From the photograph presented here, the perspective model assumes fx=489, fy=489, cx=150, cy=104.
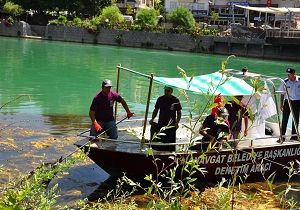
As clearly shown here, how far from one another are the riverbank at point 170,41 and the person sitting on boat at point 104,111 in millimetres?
45886

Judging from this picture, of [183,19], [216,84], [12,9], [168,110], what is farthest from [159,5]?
[168,110]

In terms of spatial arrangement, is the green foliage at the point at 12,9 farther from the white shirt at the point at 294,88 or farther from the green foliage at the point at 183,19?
the white shirt at the point at 294,88

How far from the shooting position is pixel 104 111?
9273 mm

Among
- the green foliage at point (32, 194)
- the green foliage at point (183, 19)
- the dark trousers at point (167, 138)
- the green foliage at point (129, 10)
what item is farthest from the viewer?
the green foliage at point (129, 10)

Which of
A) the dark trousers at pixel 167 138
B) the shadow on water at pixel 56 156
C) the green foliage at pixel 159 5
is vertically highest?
the green foliage at pixel 159 5

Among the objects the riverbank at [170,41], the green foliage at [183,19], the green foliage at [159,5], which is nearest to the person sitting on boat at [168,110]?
the riverbank at [170,41]

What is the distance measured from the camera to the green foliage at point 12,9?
69375 mm

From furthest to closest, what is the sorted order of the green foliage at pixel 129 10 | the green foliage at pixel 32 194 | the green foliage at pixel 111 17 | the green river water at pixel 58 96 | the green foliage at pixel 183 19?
the green foliage at pixel 129 10, the green foliage at pixel 111 17, the green foliage at pixel 183 19, the green river water at pixel 58 96, the green foliage at pixel 32 194

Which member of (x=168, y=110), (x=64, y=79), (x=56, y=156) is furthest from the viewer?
(x=64, y=79)

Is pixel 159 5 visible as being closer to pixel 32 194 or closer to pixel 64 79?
pixel 64 79

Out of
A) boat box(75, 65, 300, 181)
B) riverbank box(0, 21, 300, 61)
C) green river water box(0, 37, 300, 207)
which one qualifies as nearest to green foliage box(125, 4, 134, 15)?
riverbank box(0, 21, 300, 61)

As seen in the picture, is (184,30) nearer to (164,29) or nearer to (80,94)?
(164,29)

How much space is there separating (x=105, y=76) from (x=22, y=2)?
45834 mm

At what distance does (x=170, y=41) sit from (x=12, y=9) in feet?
81.3
